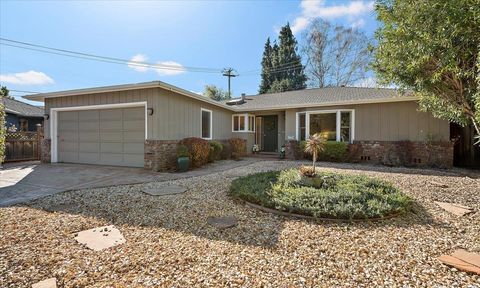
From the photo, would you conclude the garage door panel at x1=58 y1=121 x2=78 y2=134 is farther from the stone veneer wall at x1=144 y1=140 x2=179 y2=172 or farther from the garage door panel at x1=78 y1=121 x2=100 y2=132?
the stone veneer wall at x1=144 y1=140 x2=179 y2=172

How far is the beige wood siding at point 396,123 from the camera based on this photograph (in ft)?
31.7

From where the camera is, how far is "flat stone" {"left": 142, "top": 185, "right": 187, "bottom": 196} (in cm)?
527

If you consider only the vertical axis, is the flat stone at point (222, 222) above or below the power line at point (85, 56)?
below

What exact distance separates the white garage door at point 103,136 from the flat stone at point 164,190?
133 inches

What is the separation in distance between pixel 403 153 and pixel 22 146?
17278 mm

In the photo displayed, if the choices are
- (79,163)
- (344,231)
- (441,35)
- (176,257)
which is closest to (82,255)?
(176,257)

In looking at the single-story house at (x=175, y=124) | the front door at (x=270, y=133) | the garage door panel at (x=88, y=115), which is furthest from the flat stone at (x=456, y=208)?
the garage door panel at (x=88, y=115)

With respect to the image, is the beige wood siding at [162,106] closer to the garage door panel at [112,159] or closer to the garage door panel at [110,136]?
the garage door panel at [110,136]

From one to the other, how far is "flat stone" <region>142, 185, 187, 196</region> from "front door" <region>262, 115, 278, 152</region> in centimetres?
936

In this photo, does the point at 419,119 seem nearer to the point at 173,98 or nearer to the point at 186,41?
the point at 173,98

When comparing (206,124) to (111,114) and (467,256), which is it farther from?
(467,256)

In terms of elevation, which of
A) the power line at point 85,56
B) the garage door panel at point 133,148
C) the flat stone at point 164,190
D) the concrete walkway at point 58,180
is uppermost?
the power line at point 85,56

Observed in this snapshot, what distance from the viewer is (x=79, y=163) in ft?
32.7

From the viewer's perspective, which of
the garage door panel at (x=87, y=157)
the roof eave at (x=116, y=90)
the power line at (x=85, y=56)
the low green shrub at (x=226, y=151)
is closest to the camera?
the roof eave at (x=116, y=90)
